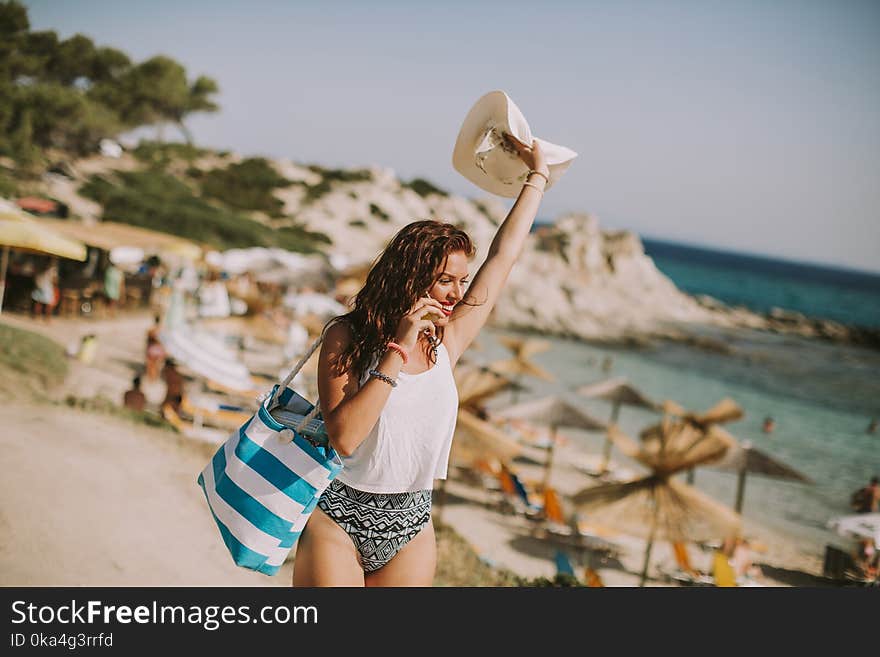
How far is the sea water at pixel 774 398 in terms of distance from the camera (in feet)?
52.7

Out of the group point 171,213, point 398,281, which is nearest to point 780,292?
point 171,213

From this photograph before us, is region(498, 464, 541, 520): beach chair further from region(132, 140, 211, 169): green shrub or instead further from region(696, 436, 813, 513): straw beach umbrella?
region(132, 140, 211, 169): green shrub

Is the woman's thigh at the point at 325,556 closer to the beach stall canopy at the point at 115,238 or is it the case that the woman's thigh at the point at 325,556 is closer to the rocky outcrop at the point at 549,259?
the beach stall canopy at the point at 115,238

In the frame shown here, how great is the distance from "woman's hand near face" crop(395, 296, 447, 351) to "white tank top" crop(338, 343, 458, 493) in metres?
0.13

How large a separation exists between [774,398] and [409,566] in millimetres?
32854

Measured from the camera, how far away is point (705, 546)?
11227 millimetres

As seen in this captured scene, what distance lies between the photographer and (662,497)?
7531 millimetres

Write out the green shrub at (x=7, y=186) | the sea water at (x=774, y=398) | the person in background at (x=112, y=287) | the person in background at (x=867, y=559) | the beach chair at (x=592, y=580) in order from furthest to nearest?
the green shrub at (x=7, y=186)
the sea water at (x=774, y=398)
the person in background at (x=112, y=287)
the person in background at (x=867, y=559)
the beach chair at (x=592, y=580)

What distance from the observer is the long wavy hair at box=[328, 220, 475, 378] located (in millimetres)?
1712

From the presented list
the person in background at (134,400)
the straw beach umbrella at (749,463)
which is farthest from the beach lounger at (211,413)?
the straw beach umbrella at (749,463)

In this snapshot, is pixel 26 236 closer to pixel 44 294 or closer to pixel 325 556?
pixel 44 294

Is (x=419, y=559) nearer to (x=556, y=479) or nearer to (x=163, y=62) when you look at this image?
(x=556, y=479)

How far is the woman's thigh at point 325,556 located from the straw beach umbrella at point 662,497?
6.11 m
